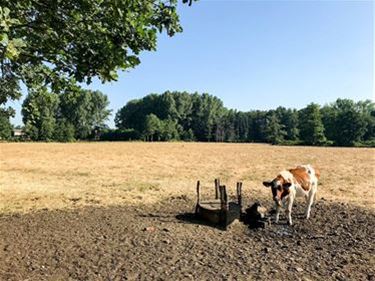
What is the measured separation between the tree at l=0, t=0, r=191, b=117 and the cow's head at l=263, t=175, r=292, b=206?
5.81 metres

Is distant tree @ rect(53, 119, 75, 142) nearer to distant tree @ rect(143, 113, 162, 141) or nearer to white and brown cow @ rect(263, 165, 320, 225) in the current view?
distant tree @ rect(143, 113, 162, 141)

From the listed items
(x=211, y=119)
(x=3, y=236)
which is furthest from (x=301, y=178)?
(x=211, y=119)

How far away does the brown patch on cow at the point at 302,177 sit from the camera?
12102 millimetres

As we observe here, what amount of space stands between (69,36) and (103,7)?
888 millimetres

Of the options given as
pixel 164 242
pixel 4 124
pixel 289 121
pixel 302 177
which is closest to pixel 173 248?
pixel 164 242

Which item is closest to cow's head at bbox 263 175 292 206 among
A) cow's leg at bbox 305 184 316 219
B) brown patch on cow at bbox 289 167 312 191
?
brown patch on cow at bbox 289 167 312 191

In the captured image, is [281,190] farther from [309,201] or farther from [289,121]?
[289,121]

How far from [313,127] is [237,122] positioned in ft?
139

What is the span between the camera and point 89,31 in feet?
23.0

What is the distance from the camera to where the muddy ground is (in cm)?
770

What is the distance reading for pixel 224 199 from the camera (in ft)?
36.5

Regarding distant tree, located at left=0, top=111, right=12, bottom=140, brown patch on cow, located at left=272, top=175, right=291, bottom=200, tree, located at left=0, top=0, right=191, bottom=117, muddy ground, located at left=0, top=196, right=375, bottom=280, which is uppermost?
tree, located at left=0, top=0, right=191, bottom=117

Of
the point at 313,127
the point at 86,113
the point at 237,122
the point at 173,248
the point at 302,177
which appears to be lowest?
the point at 173,248

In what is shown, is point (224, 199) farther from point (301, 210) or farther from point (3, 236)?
point (3, 236)
